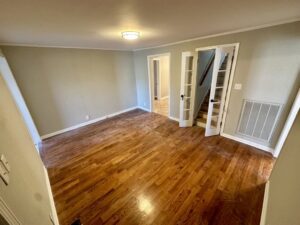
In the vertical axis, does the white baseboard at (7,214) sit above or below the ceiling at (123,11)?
below

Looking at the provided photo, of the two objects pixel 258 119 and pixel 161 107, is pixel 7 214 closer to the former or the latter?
pixel 258 119

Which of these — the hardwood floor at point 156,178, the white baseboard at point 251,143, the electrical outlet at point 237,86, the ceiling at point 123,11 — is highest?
the ceiling at point 123,11

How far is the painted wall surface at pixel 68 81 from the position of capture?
9.91ft

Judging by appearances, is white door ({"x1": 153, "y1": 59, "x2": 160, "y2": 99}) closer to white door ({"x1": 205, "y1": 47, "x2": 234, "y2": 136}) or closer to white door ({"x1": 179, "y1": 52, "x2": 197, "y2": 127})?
white door ({"x1": 179, "y1": 52, "x2": 197, "y2": 127})

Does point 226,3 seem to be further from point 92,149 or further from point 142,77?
point 142,77

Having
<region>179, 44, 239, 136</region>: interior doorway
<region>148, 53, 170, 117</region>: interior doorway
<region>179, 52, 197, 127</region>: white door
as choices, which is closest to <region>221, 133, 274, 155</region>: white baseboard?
<region>179, 44, 239, 136</region>: interior doorway

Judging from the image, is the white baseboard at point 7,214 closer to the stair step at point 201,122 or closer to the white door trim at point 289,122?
the white door trim at point 289,122

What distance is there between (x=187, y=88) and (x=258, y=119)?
5.62 ft

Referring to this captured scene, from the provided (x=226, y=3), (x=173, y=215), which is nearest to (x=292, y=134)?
(x=226, y=3)

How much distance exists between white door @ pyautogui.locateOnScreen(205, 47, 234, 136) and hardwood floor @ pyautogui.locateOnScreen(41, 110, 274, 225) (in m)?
0.33

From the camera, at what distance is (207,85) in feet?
13.9

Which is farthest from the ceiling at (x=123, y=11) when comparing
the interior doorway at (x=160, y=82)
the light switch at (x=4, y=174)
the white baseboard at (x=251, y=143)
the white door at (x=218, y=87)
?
the interior doorway at (x=160, y=82)

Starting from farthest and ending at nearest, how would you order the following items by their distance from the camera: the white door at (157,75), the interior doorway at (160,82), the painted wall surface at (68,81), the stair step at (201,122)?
the white door at (157,75) < the interior doorway at (160,82) < the stair step at (201,122) < the painted wall surface at (68,81)

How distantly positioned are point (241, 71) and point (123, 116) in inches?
145
